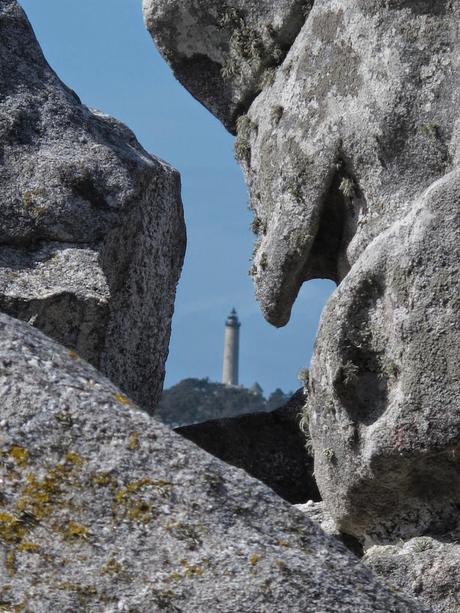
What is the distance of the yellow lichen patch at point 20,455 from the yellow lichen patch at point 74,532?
0.92 ft

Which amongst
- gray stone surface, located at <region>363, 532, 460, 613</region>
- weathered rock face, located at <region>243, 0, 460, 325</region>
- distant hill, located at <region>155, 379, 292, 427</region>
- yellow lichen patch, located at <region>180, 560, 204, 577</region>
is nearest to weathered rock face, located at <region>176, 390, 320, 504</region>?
weathered rock face, located at <region>243, 0, 460, 325</region>

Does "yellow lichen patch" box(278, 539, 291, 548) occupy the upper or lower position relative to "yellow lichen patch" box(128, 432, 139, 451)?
lower

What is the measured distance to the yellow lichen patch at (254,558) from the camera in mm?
6074

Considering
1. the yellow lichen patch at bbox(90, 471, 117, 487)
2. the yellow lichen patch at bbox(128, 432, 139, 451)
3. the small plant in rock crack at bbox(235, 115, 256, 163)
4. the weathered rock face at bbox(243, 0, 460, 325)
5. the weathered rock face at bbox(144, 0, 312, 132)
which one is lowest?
the yellow lichen patch at bbox(90, 471, 117, 487)

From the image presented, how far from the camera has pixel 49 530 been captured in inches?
239

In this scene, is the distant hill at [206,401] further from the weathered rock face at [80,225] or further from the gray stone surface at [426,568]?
the gray stone surface at [426,568]

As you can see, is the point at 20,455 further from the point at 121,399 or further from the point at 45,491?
the point at 121,399

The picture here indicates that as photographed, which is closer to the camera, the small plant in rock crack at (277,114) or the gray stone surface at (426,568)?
the gray stone surface at (426,568)

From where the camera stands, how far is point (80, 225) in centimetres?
1049

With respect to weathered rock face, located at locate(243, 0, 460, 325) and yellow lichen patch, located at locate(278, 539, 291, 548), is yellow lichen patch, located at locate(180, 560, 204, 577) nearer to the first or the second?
yellow lichen patch, located at locate(278, 539, 291, 548)

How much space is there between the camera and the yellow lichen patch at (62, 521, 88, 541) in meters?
6.08

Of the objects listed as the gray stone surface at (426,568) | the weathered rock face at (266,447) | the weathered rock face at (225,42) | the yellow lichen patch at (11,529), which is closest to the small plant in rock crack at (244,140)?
the weathered rock face at (225,42)

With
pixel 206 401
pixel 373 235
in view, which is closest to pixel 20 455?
pixel 373 235

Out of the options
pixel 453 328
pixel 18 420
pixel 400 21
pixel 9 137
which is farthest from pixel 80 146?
pixel 18 420
